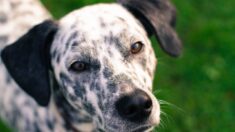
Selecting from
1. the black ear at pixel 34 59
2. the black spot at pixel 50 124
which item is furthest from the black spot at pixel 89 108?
the black spot at pixel 50 124

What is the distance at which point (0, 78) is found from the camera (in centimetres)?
439

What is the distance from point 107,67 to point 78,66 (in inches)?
6.9

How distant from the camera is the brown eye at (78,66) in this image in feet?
11.3

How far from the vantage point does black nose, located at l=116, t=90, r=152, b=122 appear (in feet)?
10.7

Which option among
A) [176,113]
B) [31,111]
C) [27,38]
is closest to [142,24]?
[27,38]

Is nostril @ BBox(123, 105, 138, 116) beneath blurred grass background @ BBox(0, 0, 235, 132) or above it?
above

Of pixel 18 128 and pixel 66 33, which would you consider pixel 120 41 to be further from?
pixel 18 128

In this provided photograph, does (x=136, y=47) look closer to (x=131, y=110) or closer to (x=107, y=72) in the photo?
(x=107, y=72)

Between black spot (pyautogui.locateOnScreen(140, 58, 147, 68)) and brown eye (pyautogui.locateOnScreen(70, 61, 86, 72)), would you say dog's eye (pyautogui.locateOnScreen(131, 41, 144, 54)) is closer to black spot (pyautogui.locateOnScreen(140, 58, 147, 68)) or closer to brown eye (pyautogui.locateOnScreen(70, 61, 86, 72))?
black spot (pyautogui.locateOnScreen(140, 58, 147, 68))

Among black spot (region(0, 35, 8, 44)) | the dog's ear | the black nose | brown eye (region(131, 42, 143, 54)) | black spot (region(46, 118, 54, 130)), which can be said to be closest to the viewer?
the black nose

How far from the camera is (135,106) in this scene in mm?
3270

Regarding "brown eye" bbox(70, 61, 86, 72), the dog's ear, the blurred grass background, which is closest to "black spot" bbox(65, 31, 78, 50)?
"brown eye" bbox(70, 61, 86, 72)

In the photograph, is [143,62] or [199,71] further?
[199,71]

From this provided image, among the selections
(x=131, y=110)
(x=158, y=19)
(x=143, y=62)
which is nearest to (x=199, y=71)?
(x=158, y=19)
